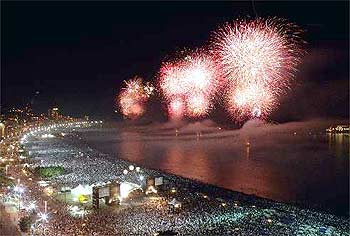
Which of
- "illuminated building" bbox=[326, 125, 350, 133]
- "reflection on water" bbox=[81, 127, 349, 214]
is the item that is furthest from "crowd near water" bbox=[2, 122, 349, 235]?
Answer: "illuminated building" bbox=[326, 125, 350, 133]

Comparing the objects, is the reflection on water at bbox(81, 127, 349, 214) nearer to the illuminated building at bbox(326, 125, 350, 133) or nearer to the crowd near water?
the crowd near water

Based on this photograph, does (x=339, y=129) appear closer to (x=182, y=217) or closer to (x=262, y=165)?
(x=262, y=165)

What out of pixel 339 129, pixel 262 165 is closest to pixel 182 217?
pixel 262 165

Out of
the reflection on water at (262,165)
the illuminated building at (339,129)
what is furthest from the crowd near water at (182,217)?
the illuminated building at (339,129)

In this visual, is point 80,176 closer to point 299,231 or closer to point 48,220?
point 48,220

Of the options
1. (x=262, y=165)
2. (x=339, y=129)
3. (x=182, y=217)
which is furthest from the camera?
(x=339, y=129)

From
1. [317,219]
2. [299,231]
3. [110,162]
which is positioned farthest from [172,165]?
[299,231]

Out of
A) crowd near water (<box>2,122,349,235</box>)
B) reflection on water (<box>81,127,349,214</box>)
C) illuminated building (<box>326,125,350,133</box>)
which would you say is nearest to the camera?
crowd near water (<box>2,122,349,235</box>)

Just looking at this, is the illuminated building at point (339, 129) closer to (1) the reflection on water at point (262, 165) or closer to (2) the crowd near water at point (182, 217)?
(1) the reflection on water at point (262, 165)
